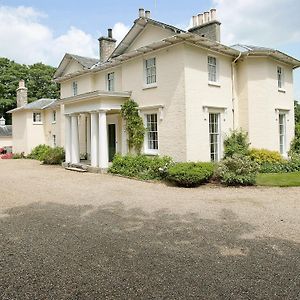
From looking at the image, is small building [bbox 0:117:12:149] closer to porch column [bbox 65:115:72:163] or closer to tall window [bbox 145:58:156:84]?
porch column [bbox 65:115:72:163]

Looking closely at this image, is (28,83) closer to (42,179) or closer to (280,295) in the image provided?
(42,179)

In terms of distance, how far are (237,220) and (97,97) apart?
11.2m

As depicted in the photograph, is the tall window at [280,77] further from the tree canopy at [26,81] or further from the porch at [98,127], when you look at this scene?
the tree canopy at [26,81]

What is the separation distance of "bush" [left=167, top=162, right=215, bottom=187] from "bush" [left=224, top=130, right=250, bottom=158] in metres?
3.57

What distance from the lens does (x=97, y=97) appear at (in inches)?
651

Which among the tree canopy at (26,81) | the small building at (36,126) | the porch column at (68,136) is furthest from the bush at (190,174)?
the tree canopy at (26,81)

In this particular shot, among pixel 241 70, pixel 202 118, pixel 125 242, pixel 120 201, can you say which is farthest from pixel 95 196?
pixel 241 70

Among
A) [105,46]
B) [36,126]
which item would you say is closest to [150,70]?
[105,46]

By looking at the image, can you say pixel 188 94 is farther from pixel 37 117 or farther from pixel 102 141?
pixel 37 117

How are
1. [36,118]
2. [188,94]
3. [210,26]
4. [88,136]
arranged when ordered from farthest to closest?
1. [36,118]
2. [88,136]
3. [210,26]
4. [188,94]

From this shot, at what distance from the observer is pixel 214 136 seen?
1644 cm

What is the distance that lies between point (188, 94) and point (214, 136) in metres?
3.03

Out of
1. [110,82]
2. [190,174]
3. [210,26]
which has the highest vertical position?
[210,26]

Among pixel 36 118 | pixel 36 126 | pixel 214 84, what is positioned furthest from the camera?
pixel 36 118
